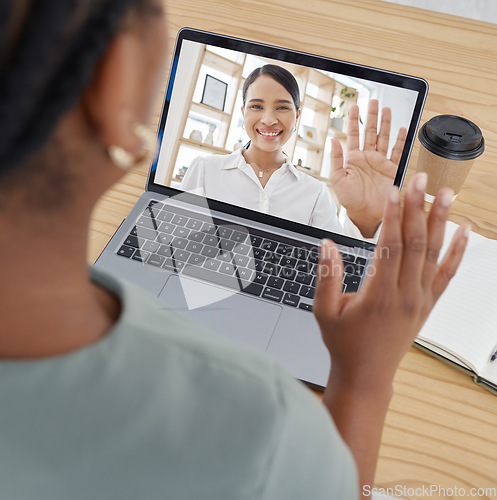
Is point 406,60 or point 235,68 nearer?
point 235,68

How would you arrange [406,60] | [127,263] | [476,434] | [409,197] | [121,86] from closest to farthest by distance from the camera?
[121,86] → [409,197] → [476,434] → [127,263] → [406,60]

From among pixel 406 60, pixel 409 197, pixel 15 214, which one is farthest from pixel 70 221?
pixel 406 60

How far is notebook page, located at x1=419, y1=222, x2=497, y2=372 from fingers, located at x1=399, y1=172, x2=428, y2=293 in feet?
0.58

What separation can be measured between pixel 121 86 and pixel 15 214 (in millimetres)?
67

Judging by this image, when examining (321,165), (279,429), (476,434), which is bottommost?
(476,434)

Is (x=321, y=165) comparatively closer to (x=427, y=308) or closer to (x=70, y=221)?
(x=427, y=308)

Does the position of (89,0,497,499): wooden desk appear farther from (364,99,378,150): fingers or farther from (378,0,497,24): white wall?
(378,0,497,24): white wall

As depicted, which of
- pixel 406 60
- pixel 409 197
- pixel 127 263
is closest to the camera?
pixel 409 197

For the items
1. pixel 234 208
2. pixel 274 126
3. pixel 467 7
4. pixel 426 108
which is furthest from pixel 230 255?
pixel 467 7

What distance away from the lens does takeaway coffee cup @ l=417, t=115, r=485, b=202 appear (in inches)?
27.0

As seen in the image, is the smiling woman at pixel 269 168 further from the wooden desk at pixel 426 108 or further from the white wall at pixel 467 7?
the white wall at pixel 467 7

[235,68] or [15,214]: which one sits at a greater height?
[235,68]

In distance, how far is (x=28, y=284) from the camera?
24 centimetres

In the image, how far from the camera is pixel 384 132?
0.65 metres
